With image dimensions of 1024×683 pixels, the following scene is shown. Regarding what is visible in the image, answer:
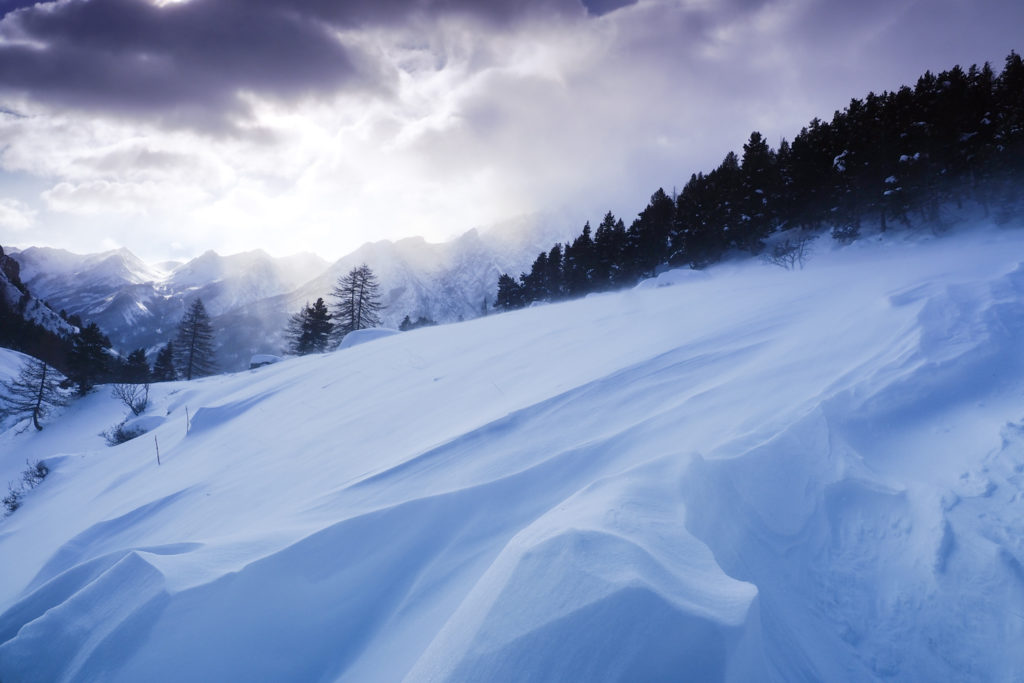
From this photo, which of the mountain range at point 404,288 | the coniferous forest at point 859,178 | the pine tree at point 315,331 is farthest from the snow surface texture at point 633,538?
the mountain range at point 404,288

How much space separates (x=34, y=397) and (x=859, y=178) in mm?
54826

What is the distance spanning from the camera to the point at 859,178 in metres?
22.5

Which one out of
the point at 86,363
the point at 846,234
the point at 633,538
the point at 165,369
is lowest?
the point at 165,369

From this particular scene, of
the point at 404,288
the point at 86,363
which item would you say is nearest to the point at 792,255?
the point at 86,363

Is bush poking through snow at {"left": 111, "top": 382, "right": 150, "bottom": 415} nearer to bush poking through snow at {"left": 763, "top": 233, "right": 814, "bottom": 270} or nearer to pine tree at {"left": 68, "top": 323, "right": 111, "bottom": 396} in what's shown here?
pine tree at {"left": 68, "top": 323, "right": 111, "bottom": 396}

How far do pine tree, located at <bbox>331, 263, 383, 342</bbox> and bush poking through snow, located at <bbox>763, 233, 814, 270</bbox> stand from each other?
88.6 feet

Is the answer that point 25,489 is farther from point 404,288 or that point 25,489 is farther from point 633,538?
point 404,288

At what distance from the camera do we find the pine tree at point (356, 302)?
31891 mm

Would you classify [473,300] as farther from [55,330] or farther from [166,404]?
[166,404]

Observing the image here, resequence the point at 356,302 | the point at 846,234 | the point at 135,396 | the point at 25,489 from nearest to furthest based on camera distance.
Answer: the point at 25,489 < the point at 846,234 < the point at 135,396 < the point at 356,302

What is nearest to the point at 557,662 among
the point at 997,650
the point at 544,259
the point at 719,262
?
the point at 997,650

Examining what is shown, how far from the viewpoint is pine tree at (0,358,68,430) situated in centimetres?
2656

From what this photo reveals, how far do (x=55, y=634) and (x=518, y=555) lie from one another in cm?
264

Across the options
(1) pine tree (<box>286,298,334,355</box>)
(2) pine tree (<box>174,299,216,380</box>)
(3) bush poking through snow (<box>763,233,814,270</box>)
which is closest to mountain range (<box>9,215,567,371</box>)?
(2) pine tree (<box>174,299,216,380</box>)
